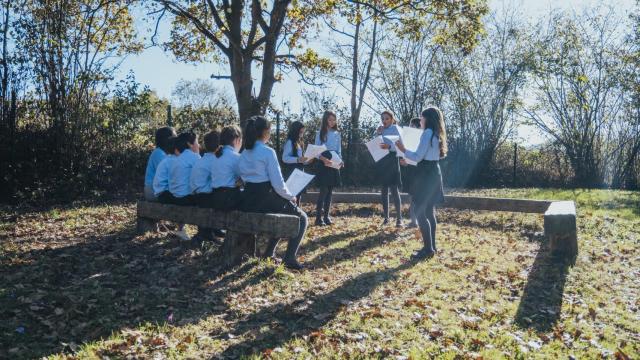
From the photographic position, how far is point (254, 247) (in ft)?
20.8

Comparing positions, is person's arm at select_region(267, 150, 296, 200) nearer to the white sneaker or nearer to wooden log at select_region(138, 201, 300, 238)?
wooden log at select_region(138, 201, 300, 238)

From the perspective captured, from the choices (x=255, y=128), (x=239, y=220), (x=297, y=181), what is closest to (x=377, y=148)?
(x=297, y=181)

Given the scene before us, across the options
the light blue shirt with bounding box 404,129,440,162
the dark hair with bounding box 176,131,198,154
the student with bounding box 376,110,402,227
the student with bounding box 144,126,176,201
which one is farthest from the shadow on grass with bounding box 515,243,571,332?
the student with bounding box 144,126,176,201

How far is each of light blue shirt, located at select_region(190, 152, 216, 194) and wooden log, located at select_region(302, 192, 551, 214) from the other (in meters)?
4.40

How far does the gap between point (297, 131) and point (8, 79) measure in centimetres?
752

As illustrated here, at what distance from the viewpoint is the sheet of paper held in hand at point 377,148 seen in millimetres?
8328

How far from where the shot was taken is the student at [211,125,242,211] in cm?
638

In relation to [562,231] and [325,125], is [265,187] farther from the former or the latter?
[562,231]

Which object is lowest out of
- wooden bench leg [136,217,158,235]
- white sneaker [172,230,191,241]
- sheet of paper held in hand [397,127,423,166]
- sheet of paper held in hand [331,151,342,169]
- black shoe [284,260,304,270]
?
black shoe [284,260,304,270]

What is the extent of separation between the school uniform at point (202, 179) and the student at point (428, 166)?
99.3 inches

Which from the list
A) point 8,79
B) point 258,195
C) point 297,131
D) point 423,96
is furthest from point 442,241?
point 423,96

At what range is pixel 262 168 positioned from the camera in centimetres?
591

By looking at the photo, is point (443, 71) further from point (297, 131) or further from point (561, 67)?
point (297, 131)

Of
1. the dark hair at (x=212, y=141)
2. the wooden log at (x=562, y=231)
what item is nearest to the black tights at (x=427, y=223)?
the wooden log at (x=562, y=231)
